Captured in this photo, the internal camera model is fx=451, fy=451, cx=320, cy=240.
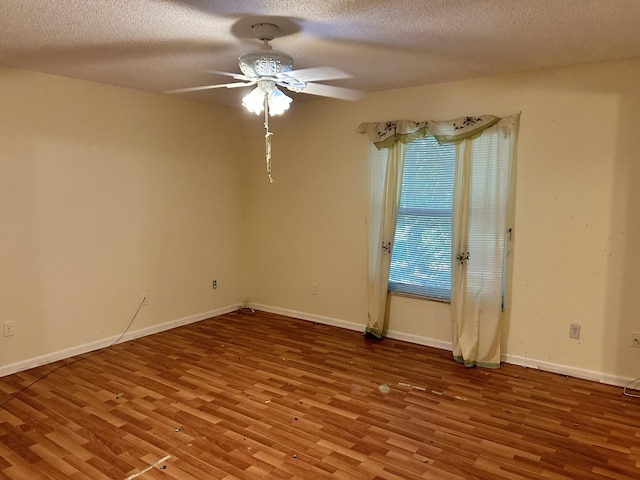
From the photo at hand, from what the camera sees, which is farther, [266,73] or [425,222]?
[425,222]

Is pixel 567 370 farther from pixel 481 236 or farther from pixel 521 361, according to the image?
pixel 481 236

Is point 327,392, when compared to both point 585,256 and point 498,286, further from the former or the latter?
point 585,256

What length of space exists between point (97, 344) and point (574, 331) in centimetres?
382

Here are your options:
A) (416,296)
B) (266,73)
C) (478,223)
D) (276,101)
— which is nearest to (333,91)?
(276,101)

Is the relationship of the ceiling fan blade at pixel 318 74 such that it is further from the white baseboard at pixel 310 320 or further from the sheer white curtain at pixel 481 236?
the white baseboard at pixel 310 320

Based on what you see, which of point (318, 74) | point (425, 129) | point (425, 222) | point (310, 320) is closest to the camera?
point (318, 74)

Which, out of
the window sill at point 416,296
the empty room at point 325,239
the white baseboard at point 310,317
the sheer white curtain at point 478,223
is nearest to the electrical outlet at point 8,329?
the empty room at point 325,239

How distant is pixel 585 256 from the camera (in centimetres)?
323

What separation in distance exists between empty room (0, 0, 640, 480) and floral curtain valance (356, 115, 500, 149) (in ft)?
0.09

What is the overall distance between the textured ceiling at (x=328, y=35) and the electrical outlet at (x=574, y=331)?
186 centimetres

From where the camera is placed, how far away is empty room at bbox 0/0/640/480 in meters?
2.36

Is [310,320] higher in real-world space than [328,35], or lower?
lower

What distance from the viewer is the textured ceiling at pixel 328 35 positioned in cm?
218

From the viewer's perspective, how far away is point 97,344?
152 inches
